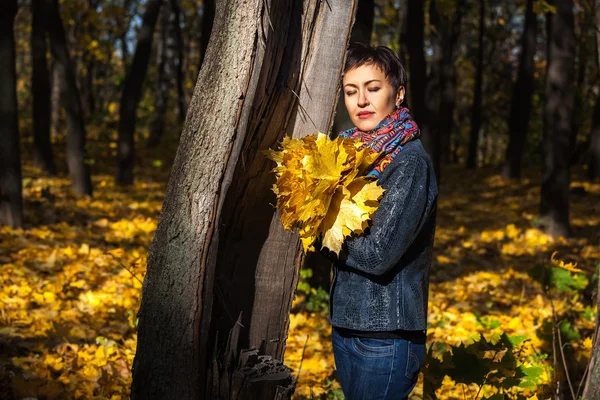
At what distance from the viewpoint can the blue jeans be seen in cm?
207

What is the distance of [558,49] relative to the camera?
9.23 metres

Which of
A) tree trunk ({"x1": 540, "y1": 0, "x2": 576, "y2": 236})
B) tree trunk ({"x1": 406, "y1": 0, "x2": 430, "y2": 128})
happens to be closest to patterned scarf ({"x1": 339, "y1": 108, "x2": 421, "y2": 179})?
tree trunk ({"x1": 406, "y1": 0, "x2": 430, "y2": 128})

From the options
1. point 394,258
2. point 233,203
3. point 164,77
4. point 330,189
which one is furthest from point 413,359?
point 164,77

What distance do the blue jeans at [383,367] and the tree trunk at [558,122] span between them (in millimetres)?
7474

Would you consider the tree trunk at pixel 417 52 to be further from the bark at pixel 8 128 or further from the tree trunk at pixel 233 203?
the tree trunk at pixel 233 203

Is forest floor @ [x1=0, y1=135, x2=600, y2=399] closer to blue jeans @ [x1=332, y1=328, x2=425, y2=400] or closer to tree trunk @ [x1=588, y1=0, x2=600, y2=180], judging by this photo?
blue jeans @ [x1=332, y1=328, x2=425, y2=400]

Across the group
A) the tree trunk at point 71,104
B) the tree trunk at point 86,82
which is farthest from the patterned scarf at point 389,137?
the tree trunk at point 86,82

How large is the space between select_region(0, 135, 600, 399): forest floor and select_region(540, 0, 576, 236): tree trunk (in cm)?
39

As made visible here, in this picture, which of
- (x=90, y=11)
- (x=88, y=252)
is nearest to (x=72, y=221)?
(x=88, y=252)

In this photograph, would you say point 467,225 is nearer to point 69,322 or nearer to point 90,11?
point 69,322

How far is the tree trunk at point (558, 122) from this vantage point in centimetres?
888

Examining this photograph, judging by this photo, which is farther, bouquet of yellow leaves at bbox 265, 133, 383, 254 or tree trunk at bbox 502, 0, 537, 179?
tree trunk at bbox 502, 0, 537, 179

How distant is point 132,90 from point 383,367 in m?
9.53

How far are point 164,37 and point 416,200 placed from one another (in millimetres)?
16841
